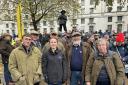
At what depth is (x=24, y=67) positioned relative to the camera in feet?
22.1

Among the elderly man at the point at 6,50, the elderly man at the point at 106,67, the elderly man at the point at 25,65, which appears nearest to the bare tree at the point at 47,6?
the elderly man at the point at 6,50

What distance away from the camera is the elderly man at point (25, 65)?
670cm

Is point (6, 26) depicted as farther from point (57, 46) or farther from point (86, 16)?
point (57, 46)

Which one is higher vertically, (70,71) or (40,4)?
(40,4)

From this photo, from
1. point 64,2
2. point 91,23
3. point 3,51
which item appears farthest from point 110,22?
point 3,51

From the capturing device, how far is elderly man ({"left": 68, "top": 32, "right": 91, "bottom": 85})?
25.7 feet

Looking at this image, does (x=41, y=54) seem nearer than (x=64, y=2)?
Yes

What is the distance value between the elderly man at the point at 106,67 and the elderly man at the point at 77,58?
5.19ft

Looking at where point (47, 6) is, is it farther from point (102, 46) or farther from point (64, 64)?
point (102, 46)

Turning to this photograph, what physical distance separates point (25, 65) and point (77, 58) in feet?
5.15

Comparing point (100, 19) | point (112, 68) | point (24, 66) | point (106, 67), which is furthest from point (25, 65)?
point (100, 19)

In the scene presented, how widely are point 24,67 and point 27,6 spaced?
1710cm

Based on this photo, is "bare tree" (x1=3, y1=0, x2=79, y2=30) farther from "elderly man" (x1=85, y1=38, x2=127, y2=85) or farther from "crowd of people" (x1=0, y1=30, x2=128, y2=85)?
"elderly man" (x1=85, y1=38, x2=127, y2=85)

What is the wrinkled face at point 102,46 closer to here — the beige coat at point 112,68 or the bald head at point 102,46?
the bald head at point 102,46
